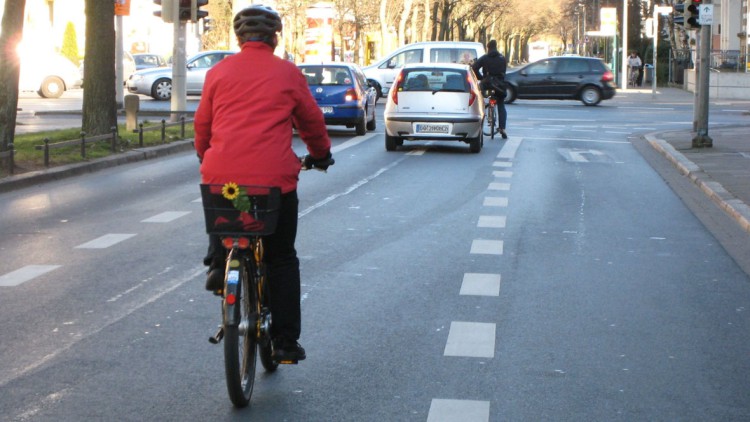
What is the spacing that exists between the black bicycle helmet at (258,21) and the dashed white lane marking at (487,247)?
16.2ft

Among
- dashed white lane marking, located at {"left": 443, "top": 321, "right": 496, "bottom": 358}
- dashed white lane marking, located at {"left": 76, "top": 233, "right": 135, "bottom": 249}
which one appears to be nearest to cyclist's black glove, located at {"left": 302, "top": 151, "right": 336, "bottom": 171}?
dashed white lane marking, located at {"left": 443, "top": 321, "right": 496, "bottom": 358}

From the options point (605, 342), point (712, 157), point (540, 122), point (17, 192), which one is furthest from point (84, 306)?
point (540, 122)

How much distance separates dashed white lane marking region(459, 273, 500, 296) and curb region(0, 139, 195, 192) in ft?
25.8

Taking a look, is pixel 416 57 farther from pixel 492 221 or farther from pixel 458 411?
pixel 458 411

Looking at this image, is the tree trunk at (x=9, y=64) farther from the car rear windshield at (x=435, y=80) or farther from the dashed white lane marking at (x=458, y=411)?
the dashed white lane marking at (x=458, y=411)

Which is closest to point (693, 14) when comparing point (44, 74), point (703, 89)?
point (703, 89)

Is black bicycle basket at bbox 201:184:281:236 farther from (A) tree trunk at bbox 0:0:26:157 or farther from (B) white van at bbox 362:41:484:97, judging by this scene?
(B) white van at bbox 362:41:484:97

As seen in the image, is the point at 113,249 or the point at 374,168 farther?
the point at 374,168

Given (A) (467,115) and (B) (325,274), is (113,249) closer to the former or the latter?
(B) (325,274)

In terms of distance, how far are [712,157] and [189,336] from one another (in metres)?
14.0

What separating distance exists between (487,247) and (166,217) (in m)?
3.61

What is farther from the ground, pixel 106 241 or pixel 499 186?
pixel 499 186

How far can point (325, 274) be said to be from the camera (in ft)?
31.0

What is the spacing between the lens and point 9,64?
17.8m
